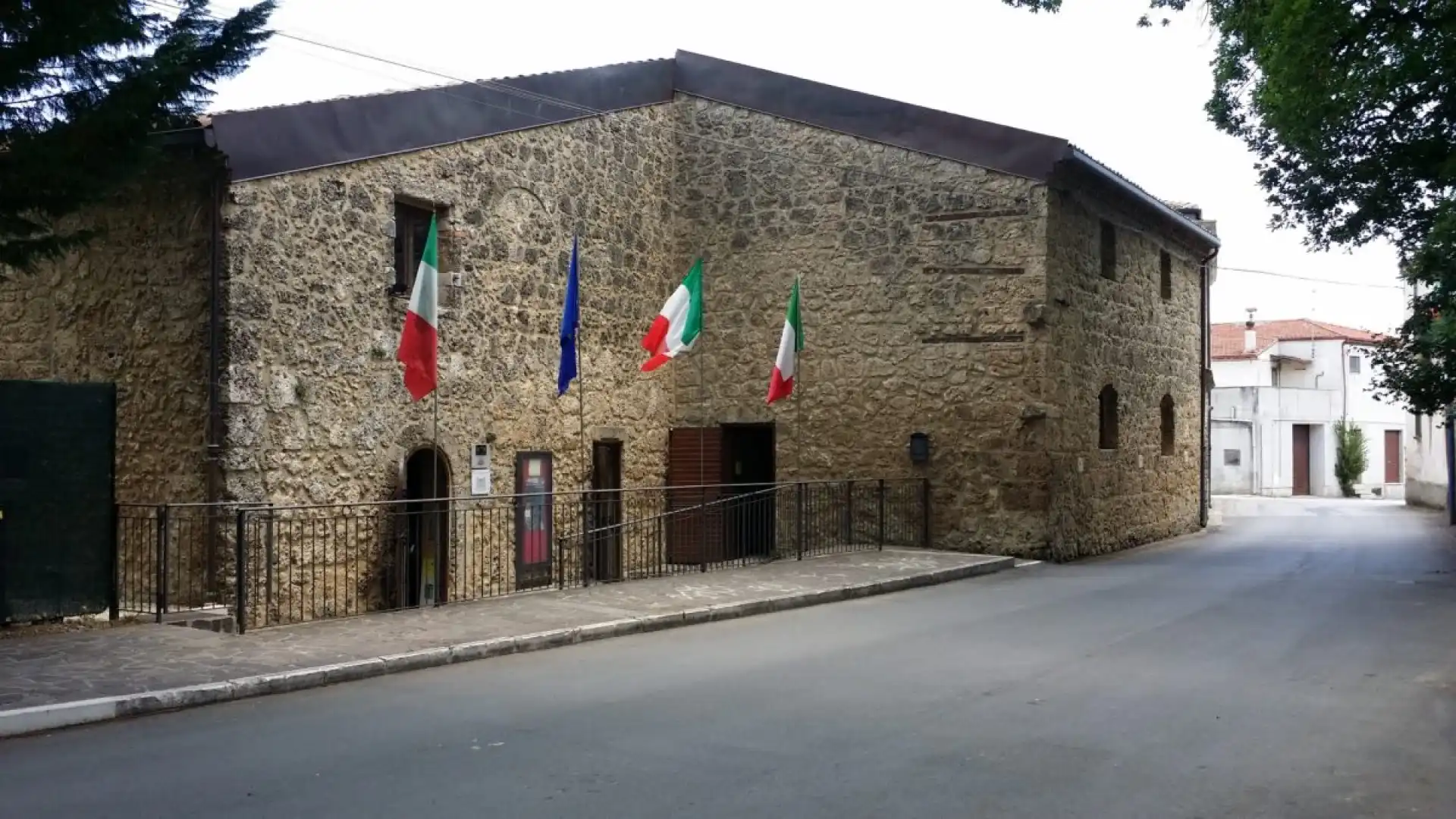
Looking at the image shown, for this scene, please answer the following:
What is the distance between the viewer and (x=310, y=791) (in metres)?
5.50

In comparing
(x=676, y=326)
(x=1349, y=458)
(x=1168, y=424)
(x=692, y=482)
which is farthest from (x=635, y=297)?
(x=1349, y=458)

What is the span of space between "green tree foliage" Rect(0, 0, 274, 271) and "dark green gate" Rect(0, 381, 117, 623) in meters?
1.90

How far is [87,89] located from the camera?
27.0 ft

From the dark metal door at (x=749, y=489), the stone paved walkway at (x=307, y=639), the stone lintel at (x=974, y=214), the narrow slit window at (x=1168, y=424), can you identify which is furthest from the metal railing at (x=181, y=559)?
the narrow slit window at (x=1168, y=424)

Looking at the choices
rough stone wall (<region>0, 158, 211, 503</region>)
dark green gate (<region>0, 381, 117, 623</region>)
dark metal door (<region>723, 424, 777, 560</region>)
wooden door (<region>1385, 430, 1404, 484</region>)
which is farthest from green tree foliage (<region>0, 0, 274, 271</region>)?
wooden door (<region>1385, 430, 1404, 484</region>)

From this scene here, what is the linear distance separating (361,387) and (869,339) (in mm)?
7852

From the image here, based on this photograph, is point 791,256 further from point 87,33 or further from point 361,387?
point 87,33

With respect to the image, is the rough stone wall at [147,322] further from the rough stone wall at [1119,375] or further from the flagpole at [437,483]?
the rough stone wall at [1119,375]

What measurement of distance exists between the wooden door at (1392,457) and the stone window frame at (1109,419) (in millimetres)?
39824

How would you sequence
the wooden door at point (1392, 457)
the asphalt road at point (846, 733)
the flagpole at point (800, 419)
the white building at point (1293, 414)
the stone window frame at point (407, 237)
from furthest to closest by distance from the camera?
the wooden door at point (1392, 457) < the white building at point (1293, 414) < the flagpole at point (800, 419) < the stone window frame at point (407, 237) < the asphalt road at point (846, 733)

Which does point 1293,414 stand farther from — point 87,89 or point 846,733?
point 87,89

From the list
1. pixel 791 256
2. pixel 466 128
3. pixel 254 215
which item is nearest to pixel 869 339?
pixel 791 256

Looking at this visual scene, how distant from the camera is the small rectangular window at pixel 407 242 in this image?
13.6m

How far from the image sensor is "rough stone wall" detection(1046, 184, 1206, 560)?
17.5 meters
